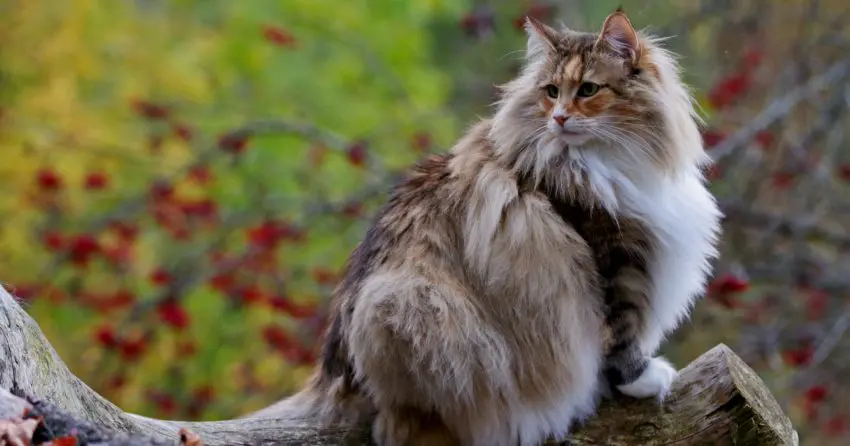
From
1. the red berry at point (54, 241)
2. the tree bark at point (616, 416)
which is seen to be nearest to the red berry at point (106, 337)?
the red berry at point (54, 241)

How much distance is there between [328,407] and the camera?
256 cm

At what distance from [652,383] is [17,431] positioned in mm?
1503

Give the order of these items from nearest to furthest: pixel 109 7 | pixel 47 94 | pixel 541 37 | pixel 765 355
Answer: pixel 541 37 → pixel 765 355 → pixel 47 94 → pixel 109 7

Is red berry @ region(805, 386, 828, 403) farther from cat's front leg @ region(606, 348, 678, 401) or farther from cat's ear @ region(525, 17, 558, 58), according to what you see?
cat's ear @ region(525, 17, 558, 58)

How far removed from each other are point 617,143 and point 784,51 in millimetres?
3469

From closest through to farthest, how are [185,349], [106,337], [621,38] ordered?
[621,38]
[106,337]
[185,349]

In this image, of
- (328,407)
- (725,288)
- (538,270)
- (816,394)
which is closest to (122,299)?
(328,407)

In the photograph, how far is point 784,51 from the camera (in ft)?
18.1

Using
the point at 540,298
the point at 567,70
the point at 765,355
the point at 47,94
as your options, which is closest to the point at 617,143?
the point at 567,70

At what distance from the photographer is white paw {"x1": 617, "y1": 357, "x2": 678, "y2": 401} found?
2457 mm

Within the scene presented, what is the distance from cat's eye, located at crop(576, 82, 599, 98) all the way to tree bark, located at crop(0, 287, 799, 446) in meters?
0.75

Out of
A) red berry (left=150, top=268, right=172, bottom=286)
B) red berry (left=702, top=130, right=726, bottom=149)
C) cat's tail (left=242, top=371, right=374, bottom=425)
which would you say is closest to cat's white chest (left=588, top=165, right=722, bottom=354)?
cat's tail (left=242, top=371, right=374, bottom=425)

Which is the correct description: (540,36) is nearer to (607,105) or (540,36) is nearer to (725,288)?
(607,105)

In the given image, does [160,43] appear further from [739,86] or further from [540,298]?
[540,298]
